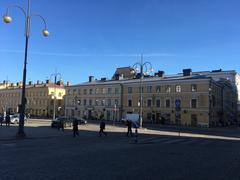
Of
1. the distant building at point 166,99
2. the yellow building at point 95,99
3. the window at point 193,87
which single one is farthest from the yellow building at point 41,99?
the window at point 193,87

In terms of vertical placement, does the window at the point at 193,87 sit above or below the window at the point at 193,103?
above

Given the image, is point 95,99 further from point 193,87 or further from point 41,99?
point 193,87

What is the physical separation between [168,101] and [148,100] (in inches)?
234

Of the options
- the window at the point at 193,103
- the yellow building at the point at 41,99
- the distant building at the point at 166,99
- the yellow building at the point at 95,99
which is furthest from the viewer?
the yellow building at the point at 41,99

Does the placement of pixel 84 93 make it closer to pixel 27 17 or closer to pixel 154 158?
pixel 27 17

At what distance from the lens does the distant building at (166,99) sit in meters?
60.7

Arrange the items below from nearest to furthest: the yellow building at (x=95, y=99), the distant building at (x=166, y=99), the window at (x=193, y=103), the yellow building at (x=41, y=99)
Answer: the distant building at (x=166, y=99) → the window at (x=193, y=103) → the yellow building at (x=95, y=99) → the yellow building at (x=41, y=99)

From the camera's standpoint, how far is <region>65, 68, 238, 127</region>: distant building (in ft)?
199

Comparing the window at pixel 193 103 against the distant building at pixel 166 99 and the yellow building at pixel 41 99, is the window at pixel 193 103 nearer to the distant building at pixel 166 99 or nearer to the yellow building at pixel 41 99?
the distant building at pixel 166 99

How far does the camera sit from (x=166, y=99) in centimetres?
6619

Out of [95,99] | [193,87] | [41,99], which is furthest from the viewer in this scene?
[41,99]

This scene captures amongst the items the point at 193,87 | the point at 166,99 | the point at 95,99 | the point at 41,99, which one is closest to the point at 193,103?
the point at 193,87

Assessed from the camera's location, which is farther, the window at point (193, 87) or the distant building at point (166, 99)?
the window at point (193, 87)

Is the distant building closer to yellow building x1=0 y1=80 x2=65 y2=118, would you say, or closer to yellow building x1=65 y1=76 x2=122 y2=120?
yellow building x1=65 y1=76 x2=122 y2=120
